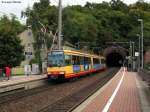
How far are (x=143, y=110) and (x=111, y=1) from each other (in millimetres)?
156770

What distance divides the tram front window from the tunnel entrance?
105 metres

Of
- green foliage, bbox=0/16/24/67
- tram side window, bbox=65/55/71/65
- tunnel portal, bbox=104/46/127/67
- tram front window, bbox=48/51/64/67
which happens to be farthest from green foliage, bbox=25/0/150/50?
tram front window, bbox=48/51/64/67

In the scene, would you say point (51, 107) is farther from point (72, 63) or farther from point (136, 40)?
point (136, 40)

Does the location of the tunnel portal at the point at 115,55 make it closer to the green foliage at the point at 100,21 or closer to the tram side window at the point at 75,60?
the green foliage at the point at 100,21

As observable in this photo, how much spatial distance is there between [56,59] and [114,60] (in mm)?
118011

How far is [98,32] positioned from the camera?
13700 cm

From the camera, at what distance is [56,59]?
41.2 metres

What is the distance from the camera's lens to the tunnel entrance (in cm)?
14950

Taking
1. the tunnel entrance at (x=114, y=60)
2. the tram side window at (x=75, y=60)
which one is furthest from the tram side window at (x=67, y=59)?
the tunnel entrance at (x=114, y=60)

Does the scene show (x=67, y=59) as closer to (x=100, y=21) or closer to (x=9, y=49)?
(x=9, y=49)

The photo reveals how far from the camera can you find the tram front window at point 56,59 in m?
41.0

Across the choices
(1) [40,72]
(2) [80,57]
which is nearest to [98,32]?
(1) [40,72]

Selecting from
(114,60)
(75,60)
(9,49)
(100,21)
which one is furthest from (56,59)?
(114,60)

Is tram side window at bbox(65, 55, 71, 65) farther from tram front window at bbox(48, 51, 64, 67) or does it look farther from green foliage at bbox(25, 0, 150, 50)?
green foliage at bbox(25, 0, 150, 50)
